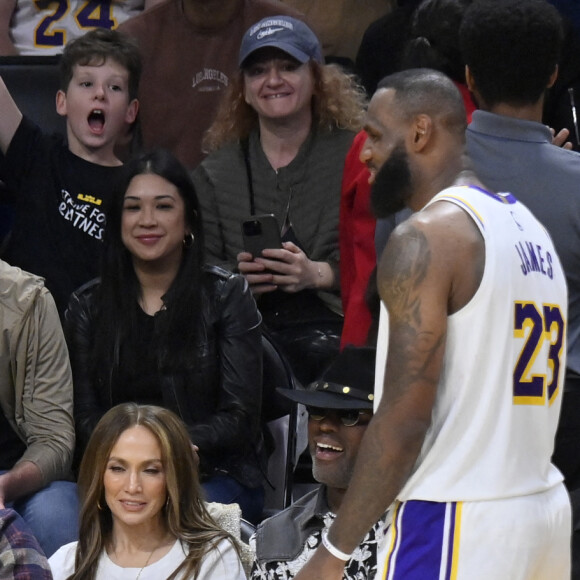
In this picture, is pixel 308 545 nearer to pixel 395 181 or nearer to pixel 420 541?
pixel 420 541

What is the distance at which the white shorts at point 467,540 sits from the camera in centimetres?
275

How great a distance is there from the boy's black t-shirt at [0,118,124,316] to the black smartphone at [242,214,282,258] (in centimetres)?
56

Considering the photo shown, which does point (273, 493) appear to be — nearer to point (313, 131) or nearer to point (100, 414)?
point (100, 414)

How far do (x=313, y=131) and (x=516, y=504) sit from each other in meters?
2.74

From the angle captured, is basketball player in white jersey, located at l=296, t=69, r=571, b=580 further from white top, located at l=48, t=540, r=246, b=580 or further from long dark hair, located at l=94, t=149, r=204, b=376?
long dark hair, located at l=94, t=149, r=204, b=376

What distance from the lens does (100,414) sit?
179 inches

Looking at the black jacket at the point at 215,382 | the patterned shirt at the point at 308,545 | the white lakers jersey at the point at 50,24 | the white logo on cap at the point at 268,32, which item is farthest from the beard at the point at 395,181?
the white lakers jersey at the point at 50,24

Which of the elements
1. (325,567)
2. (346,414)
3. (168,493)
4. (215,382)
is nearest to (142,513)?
(168,493)

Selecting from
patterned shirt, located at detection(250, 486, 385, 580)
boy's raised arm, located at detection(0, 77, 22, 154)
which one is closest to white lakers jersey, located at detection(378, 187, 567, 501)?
patterned shirt, located at detection(250, 486, 385, 580)

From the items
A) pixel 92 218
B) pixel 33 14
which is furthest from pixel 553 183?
pixel 33 14

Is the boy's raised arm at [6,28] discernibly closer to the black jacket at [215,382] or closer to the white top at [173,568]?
the black jacket at [215,382]

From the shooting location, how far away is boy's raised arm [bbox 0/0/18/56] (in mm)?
5902

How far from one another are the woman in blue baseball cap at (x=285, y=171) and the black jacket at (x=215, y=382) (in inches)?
11.6

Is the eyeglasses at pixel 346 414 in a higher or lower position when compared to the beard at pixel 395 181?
lower
